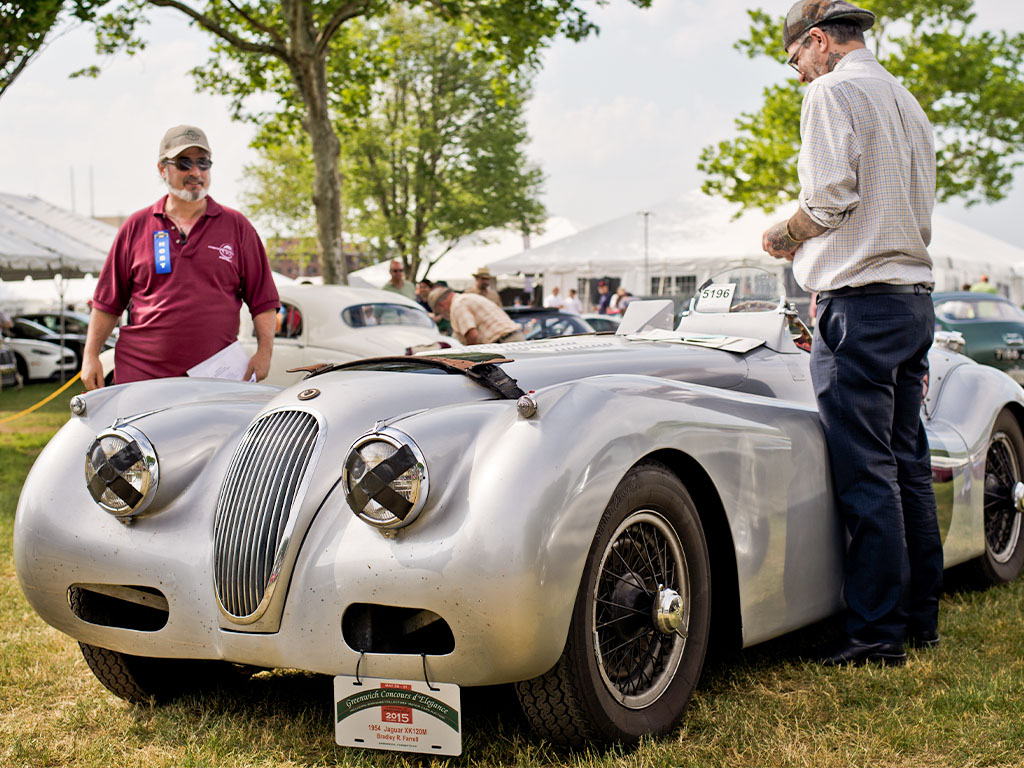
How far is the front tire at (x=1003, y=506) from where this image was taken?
14.0 feet

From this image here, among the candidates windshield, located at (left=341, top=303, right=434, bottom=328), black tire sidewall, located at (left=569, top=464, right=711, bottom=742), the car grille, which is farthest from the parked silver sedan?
black tire sidewall, located at (left=569, top=464, right=711, bottom=742)

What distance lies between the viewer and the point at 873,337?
10.8 feet

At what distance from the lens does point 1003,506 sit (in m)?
4.37

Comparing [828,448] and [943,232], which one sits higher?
[943,232]

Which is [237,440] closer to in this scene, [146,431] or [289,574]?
[146,431]

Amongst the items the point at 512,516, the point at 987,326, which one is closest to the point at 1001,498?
the point at 512,516

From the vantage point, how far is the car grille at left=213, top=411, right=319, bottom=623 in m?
2.57

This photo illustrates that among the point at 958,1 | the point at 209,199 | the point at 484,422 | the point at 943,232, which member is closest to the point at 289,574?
the point at 484,422

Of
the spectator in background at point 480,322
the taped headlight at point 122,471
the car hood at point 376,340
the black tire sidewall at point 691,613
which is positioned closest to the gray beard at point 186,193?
the taped headlight at point 122,471

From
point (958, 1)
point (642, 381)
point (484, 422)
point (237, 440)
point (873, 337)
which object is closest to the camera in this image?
point (484, 422)

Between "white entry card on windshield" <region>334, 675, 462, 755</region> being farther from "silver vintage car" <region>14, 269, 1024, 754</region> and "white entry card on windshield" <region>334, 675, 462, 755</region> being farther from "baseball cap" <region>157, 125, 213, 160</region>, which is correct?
"baseball cap" <region>157, 125, 213, 160</region>

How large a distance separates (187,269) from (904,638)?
3.07 metres

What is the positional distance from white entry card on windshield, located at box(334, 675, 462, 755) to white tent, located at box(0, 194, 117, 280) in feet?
51.8

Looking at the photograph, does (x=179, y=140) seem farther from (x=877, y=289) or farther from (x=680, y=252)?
(x=680, y=252)
